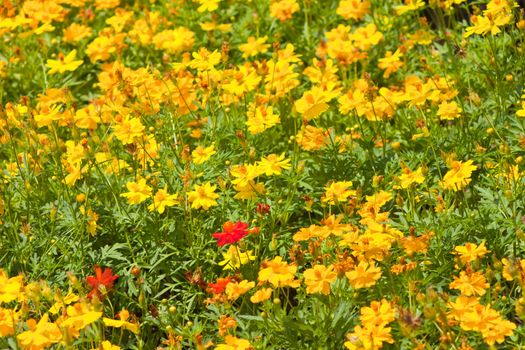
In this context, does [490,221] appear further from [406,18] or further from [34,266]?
[406,18]

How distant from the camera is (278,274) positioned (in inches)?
111

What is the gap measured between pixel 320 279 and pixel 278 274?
0.48 ft

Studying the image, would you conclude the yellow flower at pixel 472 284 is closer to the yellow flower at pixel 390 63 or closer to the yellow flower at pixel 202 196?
the yellow flower at pixel 202 196

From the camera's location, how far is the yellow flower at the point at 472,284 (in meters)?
2.65

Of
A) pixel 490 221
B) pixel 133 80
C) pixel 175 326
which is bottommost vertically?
pixel 175 326

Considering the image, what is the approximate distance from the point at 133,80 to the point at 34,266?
0.89 metres

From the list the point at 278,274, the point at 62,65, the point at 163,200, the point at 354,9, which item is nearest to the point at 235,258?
the point at 278,274

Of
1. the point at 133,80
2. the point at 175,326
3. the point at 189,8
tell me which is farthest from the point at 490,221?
the point at 189,8

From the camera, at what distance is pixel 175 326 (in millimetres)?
3172

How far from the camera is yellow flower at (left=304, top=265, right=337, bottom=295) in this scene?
2.73 metres

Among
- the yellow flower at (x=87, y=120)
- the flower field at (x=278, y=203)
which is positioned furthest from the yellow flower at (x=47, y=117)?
the yellow flower at (x=87, y=120)

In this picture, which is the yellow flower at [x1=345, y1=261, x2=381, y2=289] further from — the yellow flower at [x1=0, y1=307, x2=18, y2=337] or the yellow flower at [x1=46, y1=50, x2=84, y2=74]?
the yellow flower at [x1=46, y1=50, x2=84, y2=74]

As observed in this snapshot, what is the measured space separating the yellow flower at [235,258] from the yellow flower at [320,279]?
366 millimetres

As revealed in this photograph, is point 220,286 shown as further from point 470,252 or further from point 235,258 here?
point 470,252
